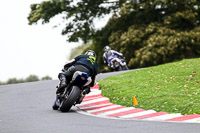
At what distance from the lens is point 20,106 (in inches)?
514

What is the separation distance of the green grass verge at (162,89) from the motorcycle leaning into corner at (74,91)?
157 centimetres

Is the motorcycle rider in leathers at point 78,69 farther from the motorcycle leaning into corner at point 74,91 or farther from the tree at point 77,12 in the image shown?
the tree at point 77,12

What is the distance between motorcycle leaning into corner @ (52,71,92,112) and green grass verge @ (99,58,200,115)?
5.16 feet

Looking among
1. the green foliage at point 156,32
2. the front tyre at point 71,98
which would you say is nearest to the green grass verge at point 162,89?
the front tyre at point 71,98

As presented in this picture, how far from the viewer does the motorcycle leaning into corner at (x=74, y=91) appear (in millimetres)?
10789

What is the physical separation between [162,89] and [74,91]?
3.95 meters

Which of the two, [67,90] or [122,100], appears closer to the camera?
[67,90]

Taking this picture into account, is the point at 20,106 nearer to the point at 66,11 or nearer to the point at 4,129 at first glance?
the point at 4,129

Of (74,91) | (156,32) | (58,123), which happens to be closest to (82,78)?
(74,91)

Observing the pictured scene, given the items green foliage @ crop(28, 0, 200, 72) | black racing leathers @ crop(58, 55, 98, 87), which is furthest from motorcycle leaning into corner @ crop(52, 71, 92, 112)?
green foliage @ crop(28, 0, 200, 72)

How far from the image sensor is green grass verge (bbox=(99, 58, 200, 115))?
36.6 feet

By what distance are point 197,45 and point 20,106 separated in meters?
20.8

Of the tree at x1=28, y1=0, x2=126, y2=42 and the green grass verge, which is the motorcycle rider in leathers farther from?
the tree at x1=28, y1=0, x2=126, y2=42

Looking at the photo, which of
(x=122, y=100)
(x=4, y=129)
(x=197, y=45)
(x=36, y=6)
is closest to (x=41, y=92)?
(x=122, y=100)
